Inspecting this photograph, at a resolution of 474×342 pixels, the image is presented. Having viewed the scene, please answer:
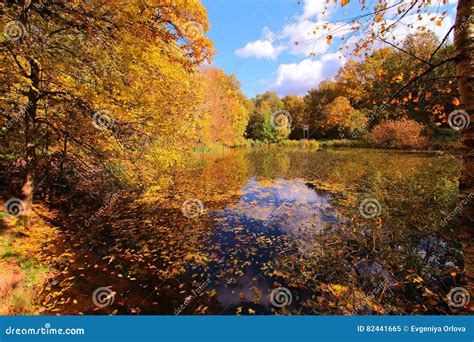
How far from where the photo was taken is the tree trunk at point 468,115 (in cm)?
195

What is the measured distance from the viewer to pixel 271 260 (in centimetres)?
541

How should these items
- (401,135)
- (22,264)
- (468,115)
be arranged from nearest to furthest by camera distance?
(468,115) < (22,264) < (401,135)

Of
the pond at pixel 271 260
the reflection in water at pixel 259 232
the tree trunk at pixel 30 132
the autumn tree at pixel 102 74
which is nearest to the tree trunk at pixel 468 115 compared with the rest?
the pond at pixel 271 260

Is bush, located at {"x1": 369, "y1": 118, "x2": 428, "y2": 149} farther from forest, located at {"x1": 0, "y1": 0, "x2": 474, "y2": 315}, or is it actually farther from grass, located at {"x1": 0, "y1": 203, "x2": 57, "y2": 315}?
grass, located at {"x1": 0, "y1": 203, "x2": 57, "y2": 315}

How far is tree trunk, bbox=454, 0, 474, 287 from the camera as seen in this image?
195 centimetres

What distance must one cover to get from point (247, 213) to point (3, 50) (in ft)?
23.8

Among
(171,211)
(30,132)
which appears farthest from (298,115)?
(30,132)

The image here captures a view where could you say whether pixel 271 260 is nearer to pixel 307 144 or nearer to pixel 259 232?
pixel 259 232

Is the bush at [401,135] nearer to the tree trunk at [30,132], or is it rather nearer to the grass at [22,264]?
the tree trunk at [30,132]

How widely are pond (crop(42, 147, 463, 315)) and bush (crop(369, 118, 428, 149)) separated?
24357mm

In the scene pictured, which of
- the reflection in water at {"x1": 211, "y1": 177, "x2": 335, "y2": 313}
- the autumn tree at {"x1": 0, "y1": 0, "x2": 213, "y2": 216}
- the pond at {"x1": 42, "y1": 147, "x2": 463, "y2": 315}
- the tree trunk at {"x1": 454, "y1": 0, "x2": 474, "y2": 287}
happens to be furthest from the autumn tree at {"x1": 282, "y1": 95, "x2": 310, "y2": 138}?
the tree trunk at {"x1": 454, "y1": 0, "x2": 474, "y2": 287}

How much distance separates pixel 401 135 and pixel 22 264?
33.3 m

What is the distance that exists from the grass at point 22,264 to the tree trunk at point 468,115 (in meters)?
5.73

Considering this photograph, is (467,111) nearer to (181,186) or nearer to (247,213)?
(247,213)
